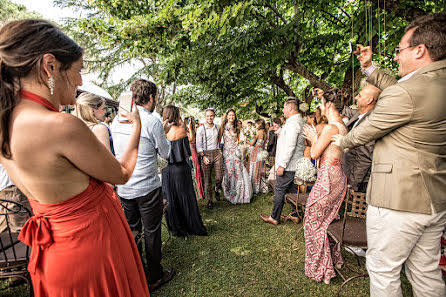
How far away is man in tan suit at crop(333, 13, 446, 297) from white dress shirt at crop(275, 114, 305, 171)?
7.27ft

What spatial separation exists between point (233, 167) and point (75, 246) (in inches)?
205

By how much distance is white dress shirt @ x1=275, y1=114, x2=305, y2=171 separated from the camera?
404cm

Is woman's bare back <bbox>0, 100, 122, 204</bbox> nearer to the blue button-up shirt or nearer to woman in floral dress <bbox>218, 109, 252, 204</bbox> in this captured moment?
the blue button-up shirt

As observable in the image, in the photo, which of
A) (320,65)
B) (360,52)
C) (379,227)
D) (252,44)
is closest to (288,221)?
(379,227)

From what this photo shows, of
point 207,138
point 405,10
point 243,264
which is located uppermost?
point 405,10

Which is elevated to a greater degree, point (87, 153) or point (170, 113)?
point (170, 113)

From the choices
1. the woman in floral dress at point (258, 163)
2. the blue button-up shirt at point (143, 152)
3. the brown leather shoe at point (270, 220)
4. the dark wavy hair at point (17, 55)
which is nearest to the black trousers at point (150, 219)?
the blue button-up shirt at point (143, 152)

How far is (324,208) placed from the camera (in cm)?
292

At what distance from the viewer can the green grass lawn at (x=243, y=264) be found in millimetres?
2844

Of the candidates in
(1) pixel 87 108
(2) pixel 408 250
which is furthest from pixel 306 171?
(1) pixel 87 108

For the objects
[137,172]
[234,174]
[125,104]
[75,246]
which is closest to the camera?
[75,246]

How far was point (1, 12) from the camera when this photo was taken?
14.3m

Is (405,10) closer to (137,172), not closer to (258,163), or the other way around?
(258,163)

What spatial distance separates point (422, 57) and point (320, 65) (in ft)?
26.6
